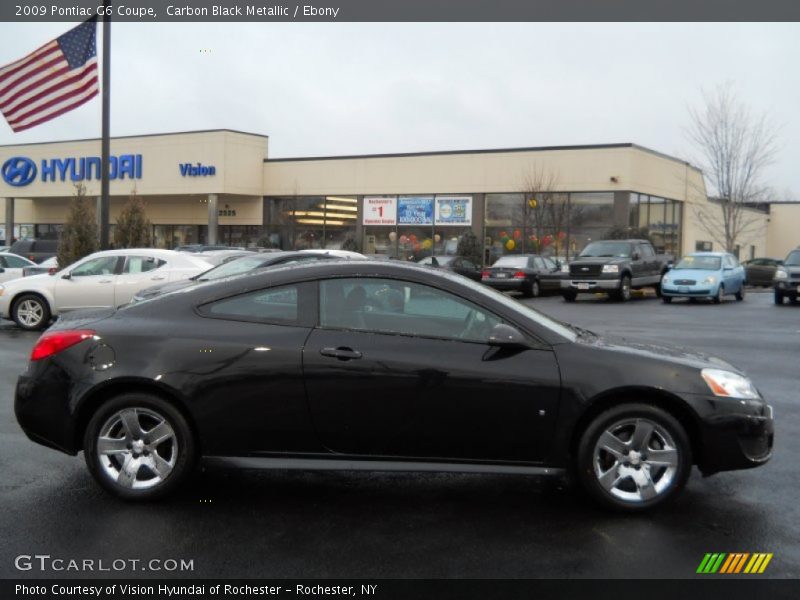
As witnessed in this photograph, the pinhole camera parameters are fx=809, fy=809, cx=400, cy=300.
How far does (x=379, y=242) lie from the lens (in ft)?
139

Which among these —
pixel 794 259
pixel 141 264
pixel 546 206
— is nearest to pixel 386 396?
pixel 141 264

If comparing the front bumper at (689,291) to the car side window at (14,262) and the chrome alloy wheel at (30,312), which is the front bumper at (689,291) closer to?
the chrome alloy wheel at (30,312)

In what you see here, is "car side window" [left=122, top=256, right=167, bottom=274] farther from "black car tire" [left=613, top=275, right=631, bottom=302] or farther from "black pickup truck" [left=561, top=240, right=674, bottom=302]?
"black car tire" [left=613, top=275, right=631, bottom=302]

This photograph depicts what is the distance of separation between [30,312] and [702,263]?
18.6 meters

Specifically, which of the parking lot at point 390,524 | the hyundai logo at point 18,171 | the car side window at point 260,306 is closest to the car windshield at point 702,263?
the parking lot at point 390,524

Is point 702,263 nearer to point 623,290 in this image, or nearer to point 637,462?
point 623,290

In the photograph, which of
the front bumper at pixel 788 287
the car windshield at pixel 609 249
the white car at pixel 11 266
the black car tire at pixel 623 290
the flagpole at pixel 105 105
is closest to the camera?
the flagpole at pixel 105 105

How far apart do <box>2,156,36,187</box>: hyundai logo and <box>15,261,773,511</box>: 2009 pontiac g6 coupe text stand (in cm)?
4931

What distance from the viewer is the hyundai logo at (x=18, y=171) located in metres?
49.2

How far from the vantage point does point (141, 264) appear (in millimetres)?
14477

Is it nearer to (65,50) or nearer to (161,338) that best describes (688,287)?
(65,50)

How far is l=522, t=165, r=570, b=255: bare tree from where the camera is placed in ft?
123

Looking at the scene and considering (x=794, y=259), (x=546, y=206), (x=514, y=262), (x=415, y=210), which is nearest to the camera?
(x=794, y=259)

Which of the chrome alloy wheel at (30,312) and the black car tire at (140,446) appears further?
the chrome alloy wheel at (30,312)
